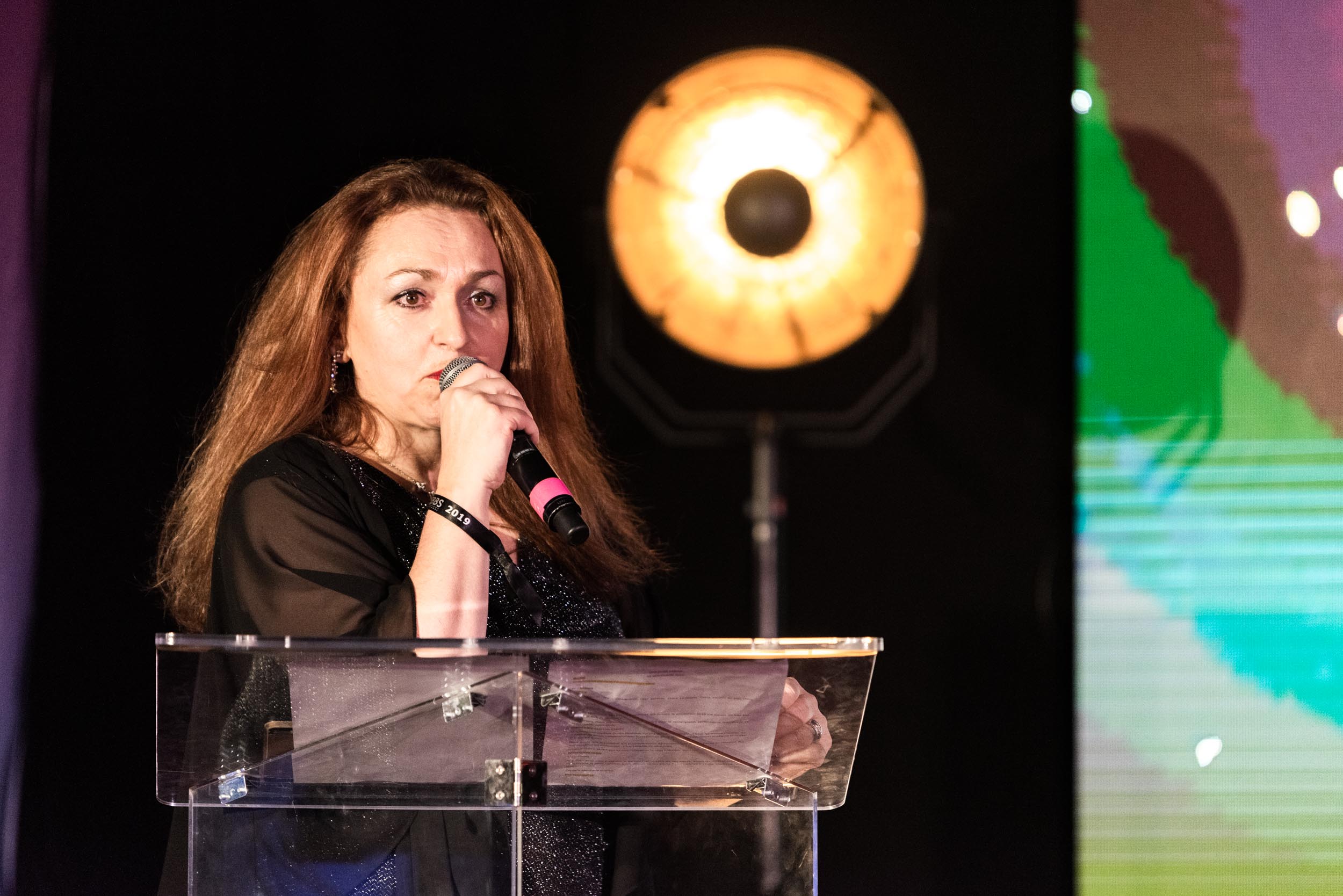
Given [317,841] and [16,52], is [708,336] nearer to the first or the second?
[16,52]

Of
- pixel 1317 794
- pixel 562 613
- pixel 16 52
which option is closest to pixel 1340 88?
pixel 1317 794

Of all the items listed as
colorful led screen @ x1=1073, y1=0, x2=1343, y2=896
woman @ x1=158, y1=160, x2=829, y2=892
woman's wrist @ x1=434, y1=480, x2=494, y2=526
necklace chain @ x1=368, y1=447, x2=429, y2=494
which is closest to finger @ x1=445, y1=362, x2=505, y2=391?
woman @ x1=158, y1=160, x2=829, y2=892

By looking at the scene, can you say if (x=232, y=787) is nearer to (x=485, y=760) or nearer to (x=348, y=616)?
(x=485, y=760)

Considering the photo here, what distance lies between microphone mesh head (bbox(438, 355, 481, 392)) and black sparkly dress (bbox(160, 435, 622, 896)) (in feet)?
0.51

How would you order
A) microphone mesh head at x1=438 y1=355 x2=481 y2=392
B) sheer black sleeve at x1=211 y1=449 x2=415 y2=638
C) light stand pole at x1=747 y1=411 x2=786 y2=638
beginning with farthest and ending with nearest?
light stand pole at x1=747 y1=411 x2=786 y2=638 < microphone mesh head at x1=438 y1=355 x2=481 y2=392 < sheer black sleeve at x1=211 y1=449 x2=415 y2=638

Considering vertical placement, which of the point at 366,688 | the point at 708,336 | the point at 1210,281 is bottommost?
the point at 366,688

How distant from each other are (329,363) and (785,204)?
975 mm

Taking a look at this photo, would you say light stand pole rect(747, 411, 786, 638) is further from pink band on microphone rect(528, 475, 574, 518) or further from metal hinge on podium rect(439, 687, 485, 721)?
metal hinge on podium rect(439, 687, 485, 721)

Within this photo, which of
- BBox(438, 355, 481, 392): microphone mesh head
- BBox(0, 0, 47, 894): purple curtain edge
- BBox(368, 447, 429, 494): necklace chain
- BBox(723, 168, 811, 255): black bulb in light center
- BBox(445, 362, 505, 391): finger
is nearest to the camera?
BBox(445, 362, 505, 391): finger

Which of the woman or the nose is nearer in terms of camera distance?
the woman

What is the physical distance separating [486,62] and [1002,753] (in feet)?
6.04

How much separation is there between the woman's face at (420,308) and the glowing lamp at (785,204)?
68 cm

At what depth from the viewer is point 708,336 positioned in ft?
8.39

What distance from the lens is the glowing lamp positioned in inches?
99.3
